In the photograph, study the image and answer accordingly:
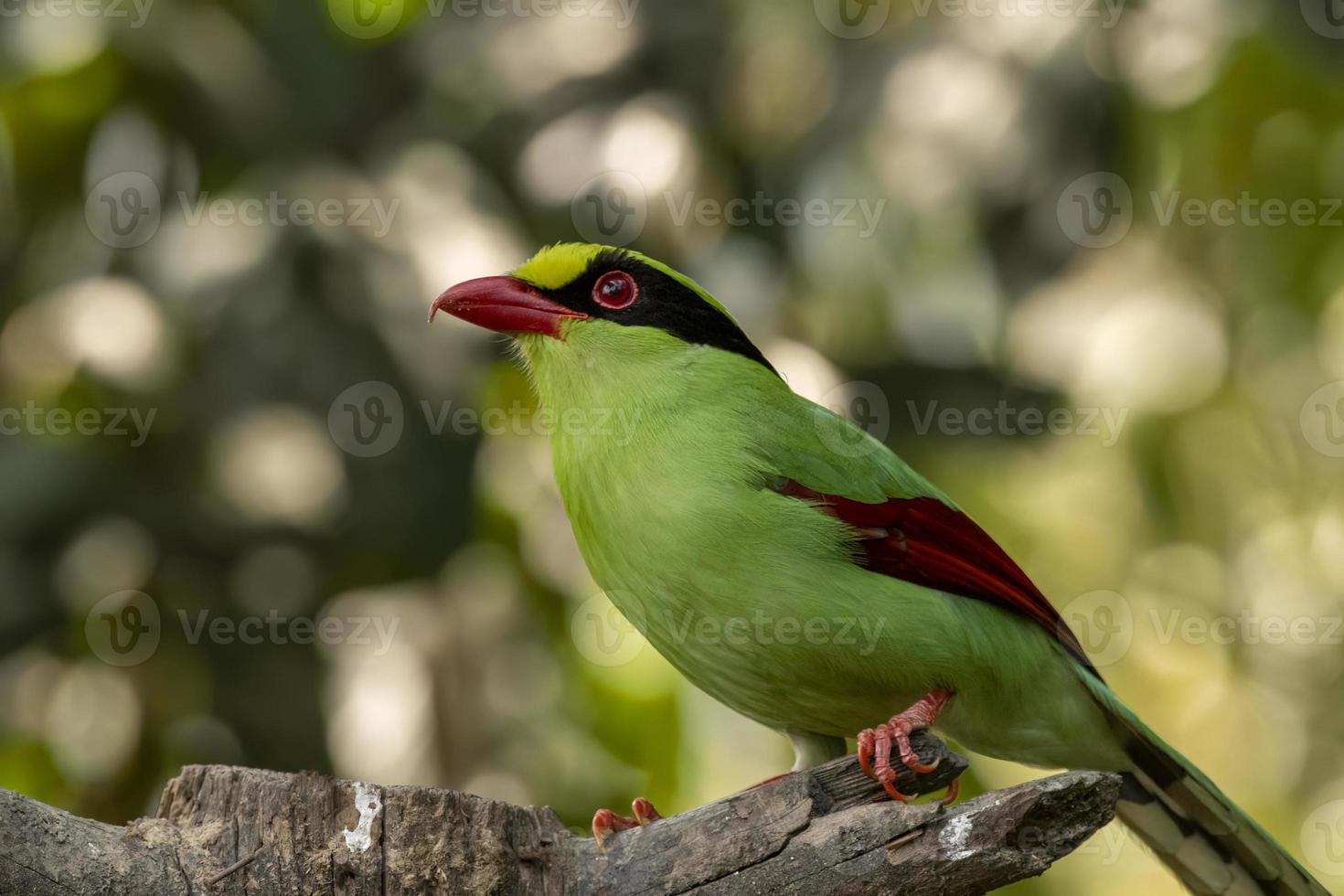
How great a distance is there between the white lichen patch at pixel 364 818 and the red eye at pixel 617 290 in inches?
62.9

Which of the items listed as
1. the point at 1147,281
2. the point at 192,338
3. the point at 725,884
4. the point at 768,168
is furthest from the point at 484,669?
the point at 1147,281

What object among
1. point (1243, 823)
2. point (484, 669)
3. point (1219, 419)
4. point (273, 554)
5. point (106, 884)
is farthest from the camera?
point (1219, 419)

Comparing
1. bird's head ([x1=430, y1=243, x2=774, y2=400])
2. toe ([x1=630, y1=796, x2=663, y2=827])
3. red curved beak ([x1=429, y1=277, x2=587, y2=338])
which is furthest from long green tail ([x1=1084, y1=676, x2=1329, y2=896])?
red curved beak ([x1=429, y1=277, x2=587, y2=338])

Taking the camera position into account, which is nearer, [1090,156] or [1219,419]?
[1090,156]

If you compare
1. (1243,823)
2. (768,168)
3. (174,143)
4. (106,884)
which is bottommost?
(1243,823)

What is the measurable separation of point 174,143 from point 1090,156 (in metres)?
3.04

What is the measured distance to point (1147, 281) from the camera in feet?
18.2

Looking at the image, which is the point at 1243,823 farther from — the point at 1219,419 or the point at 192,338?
the point at 192,338

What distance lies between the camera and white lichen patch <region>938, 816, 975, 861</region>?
2910 millimetres

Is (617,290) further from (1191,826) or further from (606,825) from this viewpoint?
(1191,826)

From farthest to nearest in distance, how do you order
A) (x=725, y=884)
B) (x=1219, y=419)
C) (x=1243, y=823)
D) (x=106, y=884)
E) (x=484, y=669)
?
(x=1219, y=419) < (x=484, y=669) < (x=1243, y=823) < (x=725, y=884) < (x=106, y=884)

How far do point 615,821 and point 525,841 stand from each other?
1.75ft

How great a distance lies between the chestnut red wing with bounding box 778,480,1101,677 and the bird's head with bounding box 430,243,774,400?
598mm

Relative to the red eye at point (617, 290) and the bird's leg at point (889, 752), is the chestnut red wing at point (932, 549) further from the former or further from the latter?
the red eye at point (617, 290)
